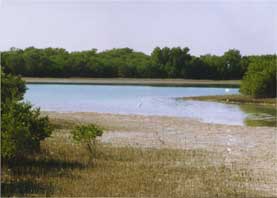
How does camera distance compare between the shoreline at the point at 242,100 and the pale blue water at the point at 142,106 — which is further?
the shoreline at the point at 242,100

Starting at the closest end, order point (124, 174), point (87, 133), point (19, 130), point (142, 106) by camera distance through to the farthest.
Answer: point (19, 130) < point (124, 174) < point (87, 133) < point (142, 106)

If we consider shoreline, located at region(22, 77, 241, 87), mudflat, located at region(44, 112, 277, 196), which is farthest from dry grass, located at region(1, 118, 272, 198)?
shoreline, located at region(22, 77, 241, 87)

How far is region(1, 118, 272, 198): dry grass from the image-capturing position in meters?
11.7

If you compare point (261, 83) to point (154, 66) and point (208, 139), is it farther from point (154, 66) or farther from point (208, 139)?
point (154, 66)

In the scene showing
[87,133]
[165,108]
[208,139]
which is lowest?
[165,108]

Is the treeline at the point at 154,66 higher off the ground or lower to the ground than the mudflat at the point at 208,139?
higher

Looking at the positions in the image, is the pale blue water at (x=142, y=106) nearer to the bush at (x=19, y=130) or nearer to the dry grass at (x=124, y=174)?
the dry grass at (x=124, y=174)

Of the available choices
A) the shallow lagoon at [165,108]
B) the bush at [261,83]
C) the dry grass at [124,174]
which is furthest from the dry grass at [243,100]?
the dry grass at [124,174]

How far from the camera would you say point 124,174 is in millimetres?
13672

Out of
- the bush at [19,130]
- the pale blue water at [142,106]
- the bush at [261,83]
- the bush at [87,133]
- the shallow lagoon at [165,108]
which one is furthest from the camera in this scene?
the bush at [261,83]

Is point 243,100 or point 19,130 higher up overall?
point 19,130

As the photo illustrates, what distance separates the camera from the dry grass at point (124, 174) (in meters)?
11.7

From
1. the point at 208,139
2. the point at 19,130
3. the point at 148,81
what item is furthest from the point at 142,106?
the point at 148,81

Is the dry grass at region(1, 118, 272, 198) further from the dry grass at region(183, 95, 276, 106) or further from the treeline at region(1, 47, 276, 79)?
the treeline at region(1, 47, 276, 79)
